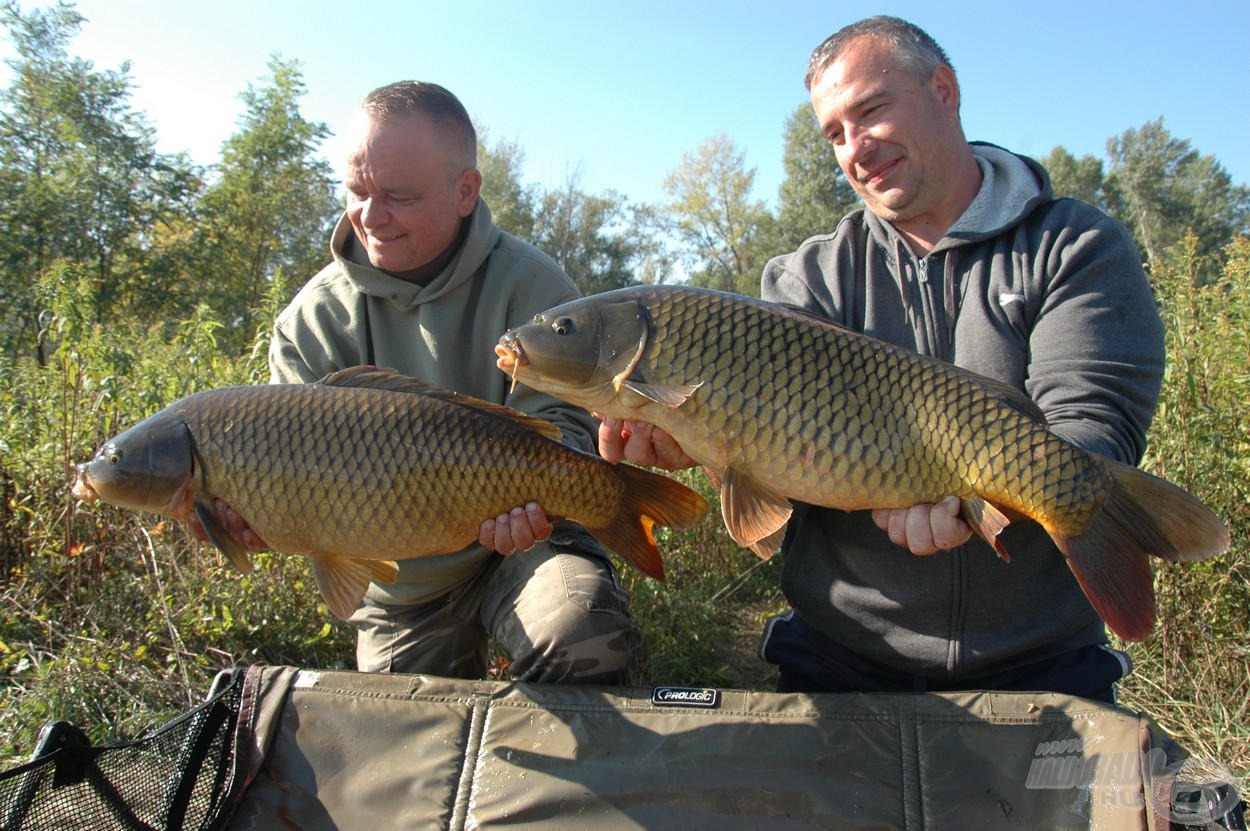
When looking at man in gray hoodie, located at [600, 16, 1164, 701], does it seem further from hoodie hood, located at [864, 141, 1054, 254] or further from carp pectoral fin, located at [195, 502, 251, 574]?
carp pectoral fin, located at [195, 502, 251, 574]

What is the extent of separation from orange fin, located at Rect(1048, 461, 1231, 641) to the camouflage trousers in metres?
0.85

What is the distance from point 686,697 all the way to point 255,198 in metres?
20.0

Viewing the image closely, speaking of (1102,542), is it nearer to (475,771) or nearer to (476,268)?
(475,771)

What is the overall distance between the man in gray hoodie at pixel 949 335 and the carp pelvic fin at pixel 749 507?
0.15 metres

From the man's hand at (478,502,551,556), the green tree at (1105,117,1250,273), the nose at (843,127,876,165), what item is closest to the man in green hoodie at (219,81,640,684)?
the man's hand at (478,502,551,556)

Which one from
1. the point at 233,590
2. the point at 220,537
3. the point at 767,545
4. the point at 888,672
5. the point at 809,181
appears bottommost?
the point at 233,590

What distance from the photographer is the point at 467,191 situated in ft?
6.64

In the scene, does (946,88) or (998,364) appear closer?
(998,364)

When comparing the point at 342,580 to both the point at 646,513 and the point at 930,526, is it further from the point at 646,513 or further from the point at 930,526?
the point at 930,526

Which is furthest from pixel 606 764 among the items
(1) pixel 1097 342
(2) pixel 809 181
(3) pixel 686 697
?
(2) pixel 809 181

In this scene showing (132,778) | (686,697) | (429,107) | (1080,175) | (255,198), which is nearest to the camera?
(132,778)

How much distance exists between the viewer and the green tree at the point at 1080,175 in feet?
93.0

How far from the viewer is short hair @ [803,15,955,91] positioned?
1677 millimetres

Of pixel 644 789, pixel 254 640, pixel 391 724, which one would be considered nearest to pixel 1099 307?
pixel 644 789
